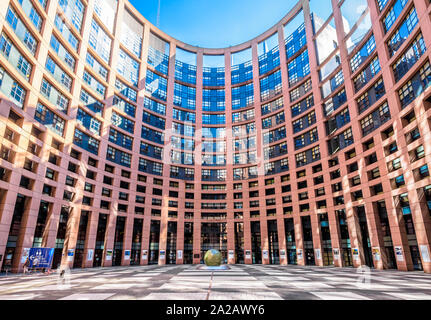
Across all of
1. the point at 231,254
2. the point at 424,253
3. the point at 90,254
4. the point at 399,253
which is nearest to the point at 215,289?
the point at 424,253

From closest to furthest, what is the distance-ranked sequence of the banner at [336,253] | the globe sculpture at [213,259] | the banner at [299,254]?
the globe sculpture at [213,259] → the banner at [336,253] → the banner at [299,254]

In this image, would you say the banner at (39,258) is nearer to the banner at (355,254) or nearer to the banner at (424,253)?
the banner at (355,254)

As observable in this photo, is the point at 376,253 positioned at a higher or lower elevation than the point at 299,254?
higher

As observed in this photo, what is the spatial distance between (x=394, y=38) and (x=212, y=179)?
155 ft

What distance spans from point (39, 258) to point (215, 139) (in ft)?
160

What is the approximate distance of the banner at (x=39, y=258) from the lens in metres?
29.1

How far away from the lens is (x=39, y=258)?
2939cm

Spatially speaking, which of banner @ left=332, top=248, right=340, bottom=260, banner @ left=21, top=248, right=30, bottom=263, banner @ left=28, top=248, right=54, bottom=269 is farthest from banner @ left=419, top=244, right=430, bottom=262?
banner @ left=21, top=248, right=30, bottom=263

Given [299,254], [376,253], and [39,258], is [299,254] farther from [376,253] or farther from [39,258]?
[39,258]

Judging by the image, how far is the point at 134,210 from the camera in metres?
55.3

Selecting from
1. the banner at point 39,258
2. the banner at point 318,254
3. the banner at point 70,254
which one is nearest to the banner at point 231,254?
the banner at point 318,254

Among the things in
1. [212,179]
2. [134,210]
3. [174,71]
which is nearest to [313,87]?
[212,179]

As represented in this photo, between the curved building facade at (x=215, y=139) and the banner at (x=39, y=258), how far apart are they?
122 inches
